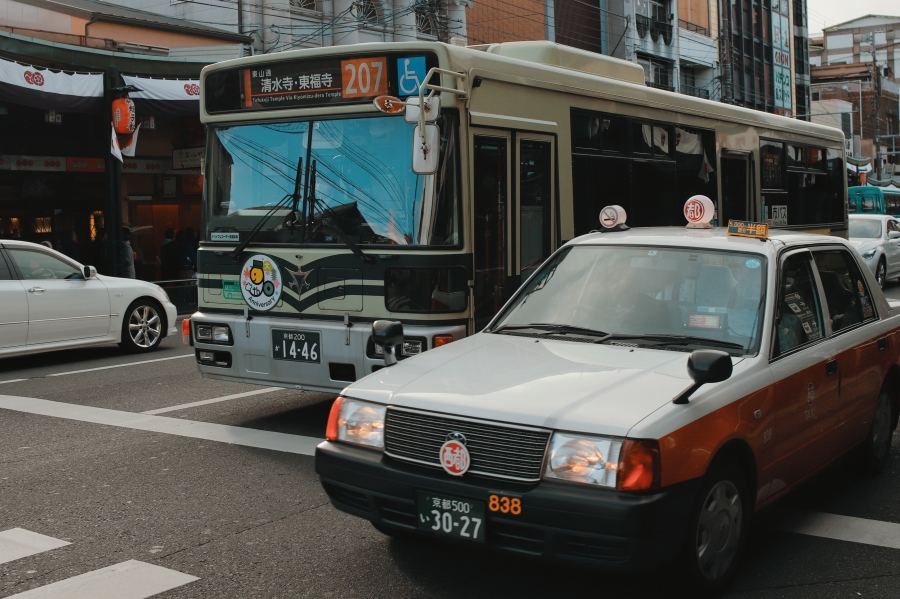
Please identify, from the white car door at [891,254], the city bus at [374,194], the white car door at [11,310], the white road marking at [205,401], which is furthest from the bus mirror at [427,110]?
the white car door at [891,254]

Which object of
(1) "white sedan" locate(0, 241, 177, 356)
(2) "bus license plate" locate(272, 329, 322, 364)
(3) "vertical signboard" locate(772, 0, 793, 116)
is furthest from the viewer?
(3) "vertical signboard" locate(772, 0, 793, 116)

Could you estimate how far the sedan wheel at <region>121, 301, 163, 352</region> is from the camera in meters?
13.1

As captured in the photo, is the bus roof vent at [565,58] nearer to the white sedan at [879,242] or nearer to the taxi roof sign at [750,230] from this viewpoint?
the taxi roof sign at [750,230]

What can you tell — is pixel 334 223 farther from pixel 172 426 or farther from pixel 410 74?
pixel 172 426

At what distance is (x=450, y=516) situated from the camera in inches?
161

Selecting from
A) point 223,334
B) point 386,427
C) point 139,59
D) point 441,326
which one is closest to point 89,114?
point 139,59

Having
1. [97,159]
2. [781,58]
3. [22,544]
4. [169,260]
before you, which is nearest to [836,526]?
[22,544]

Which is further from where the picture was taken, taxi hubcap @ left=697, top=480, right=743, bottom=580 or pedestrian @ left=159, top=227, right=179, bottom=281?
pedestrian @ left=159, top=227, right=179, bottom=281

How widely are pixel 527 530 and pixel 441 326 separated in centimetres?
327

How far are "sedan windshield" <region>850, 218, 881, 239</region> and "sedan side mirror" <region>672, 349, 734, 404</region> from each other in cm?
2040

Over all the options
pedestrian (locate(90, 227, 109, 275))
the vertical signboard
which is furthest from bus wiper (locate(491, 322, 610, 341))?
the vertical signboard

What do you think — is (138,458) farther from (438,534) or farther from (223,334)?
(438,534)

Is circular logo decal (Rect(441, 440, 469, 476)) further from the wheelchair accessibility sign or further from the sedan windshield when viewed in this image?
the sedan windshield

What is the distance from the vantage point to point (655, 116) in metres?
10.1
